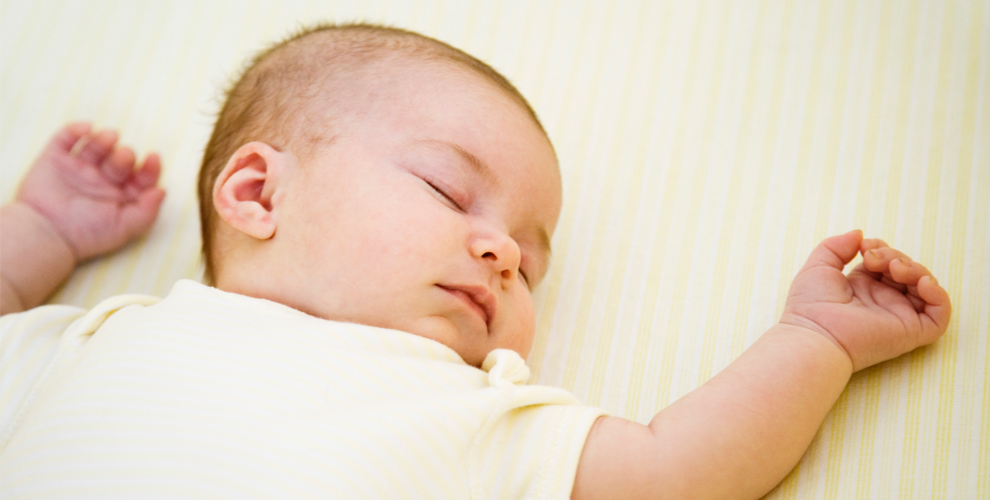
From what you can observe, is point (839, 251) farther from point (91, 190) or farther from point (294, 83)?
point (91, 190)

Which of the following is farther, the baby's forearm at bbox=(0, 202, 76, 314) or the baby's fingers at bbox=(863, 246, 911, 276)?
the baby's forearm at bbox=(0, 202, 76, 314)

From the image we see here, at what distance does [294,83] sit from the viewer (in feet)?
3.25

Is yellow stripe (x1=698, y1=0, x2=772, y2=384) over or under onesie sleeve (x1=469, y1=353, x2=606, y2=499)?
over

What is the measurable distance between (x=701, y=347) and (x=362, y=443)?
0.52 metres

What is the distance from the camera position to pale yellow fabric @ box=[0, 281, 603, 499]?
67 centimetres

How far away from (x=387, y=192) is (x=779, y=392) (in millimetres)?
509

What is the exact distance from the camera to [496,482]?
0.76 m

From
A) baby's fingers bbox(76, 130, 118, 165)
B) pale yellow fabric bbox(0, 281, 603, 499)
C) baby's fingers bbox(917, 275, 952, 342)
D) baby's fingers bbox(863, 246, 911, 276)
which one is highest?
baby's fingers bbox(863, 246, 911, 276)

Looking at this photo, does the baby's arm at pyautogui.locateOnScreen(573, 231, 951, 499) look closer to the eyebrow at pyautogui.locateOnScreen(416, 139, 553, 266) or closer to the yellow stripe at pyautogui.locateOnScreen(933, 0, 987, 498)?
the yellow stripe at pyautogui.locateOnScreen(933, 0, 987, 498)

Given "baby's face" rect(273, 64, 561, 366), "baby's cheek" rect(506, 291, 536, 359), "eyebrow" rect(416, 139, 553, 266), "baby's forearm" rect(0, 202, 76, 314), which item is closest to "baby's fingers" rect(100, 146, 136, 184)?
"baby's forearm" rect(0, 202, 76, 314)

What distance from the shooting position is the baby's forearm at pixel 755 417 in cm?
77

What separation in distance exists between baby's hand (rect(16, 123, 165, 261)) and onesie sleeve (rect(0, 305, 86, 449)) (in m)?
0.20

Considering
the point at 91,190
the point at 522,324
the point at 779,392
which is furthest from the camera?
the point at 91,190

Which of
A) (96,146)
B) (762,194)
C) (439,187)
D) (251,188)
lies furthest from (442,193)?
(96,146)
